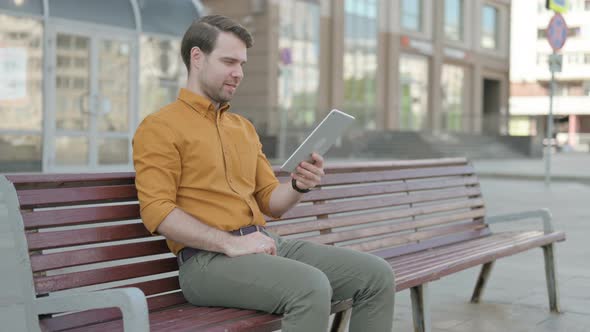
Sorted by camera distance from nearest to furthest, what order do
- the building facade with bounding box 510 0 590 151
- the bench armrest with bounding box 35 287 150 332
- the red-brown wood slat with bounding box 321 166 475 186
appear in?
the bench armrest with bounding box 35 287 150 332 → the red-brown wood slat with bounding box 321 166 475 186 → the building facade with bounding box 510 0 590 151

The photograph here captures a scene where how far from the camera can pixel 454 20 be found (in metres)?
48.2

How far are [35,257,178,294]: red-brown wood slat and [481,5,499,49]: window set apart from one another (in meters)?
50.3

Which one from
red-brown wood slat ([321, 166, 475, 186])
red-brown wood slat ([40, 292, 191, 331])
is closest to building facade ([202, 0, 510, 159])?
red-brown wood slat ([321, 166, 475, 186])

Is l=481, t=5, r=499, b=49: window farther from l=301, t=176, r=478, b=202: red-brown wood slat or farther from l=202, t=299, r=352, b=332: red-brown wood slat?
l=202, t=299, r=352, b=332: red-brown wood slat

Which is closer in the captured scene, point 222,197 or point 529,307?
point 222,197

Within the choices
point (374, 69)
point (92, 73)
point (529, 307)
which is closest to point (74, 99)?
point (92, 73)

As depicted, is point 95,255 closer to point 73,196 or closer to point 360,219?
point 73,196

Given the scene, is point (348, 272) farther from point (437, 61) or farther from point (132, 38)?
point (437, 61)

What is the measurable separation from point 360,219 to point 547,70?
84675 millimetres

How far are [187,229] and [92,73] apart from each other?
578 inches

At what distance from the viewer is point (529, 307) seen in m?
5.38

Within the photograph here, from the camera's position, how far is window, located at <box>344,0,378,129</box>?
38.6m

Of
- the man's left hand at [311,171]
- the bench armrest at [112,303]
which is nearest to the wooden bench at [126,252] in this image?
the bench armrest at [112,303]

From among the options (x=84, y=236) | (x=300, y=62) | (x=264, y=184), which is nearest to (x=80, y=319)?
(x=84, y=236)
